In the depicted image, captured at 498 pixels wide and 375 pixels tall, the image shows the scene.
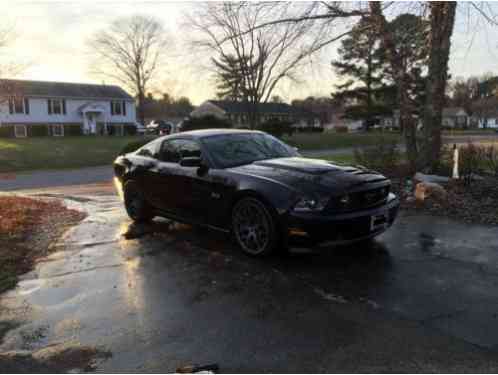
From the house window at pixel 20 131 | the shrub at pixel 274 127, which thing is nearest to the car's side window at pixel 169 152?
the shrub at pixel 274 127

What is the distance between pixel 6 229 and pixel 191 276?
12.8ft

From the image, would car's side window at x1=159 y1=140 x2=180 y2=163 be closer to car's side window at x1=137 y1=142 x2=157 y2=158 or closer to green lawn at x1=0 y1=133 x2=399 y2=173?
car's side window at x1=137 y1=142 x2=157 y2=158

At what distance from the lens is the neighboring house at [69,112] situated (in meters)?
42.2

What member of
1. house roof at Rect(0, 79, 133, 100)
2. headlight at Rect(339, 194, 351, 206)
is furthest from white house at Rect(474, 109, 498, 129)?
headlight at Rect(339, 194, 351, 206)

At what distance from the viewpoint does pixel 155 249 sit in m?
5.52

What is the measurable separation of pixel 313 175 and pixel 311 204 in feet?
1.56

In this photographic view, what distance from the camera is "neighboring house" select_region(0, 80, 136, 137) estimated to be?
4216cm

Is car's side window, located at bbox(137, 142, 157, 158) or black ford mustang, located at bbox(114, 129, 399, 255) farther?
car's side window, located at bbox(137, 142, 157, 158)

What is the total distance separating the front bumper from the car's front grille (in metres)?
0.07

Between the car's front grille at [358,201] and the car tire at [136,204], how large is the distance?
3.48 metres

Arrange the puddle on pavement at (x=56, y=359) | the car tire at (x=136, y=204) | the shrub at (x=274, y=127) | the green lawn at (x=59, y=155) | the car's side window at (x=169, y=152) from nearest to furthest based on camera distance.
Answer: the puddle on pavement at (x=56, y=359)
the car's side window at (x=169, y=152)
the car tire at (x=136, y=204)
the green lawn at (x=59, y=155)
the shrub at (x=274, y=127)

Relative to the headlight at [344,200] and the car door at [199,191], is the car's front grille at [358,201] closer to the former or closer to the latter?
the headlight at [344,200]

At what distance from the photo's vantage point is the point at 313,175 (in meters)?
4.64

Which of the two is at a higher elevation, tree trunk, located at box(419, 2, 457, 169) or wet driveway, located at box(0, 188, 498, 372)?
tree trunk, located at box(419, 2, 457, 169)
